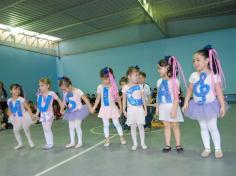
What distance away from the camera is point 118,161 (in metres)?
3.23

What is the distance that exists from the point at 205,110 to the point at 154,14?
8751mm

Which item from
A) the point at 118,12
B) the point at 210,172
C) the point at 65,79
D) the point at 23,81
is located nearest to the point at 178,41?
the point at 118,12

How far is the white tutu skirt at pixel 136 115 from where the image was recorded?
3.78 metres

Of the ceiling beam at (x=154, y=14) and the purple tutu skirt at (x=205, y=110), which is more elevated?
the ceiling beam at (x=154, y=14)

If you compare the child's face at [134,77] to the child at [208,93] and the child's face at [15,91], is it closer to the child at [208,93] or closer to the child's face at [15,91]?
the child at [208,93]

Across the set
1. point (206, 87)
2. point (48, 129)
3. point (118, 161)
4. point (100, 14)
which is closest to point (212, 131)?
point (206, 87)

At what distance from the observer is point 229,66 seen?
464 inches

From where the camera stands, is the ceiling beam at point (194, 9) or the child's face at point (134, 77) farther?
the ceiling beam at point (194, 9)

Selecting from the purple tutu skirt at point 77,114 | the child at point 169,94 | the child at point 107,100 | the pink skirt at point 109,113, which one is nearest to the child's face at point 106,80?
the child at point 107,100

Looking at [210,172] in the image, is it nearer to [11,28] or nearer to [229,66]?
[229,66]

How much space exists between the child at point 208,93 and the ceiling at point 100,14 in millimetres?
6769

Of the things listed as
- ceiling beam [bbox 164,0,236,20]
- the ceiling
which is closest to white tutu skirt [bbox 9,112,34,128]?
the ceiling

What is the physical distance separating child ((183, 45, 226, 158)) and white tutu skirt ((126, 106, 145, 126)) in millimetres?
787

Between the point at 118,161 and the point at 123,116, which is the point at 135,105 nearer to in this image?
the point at 118,161
